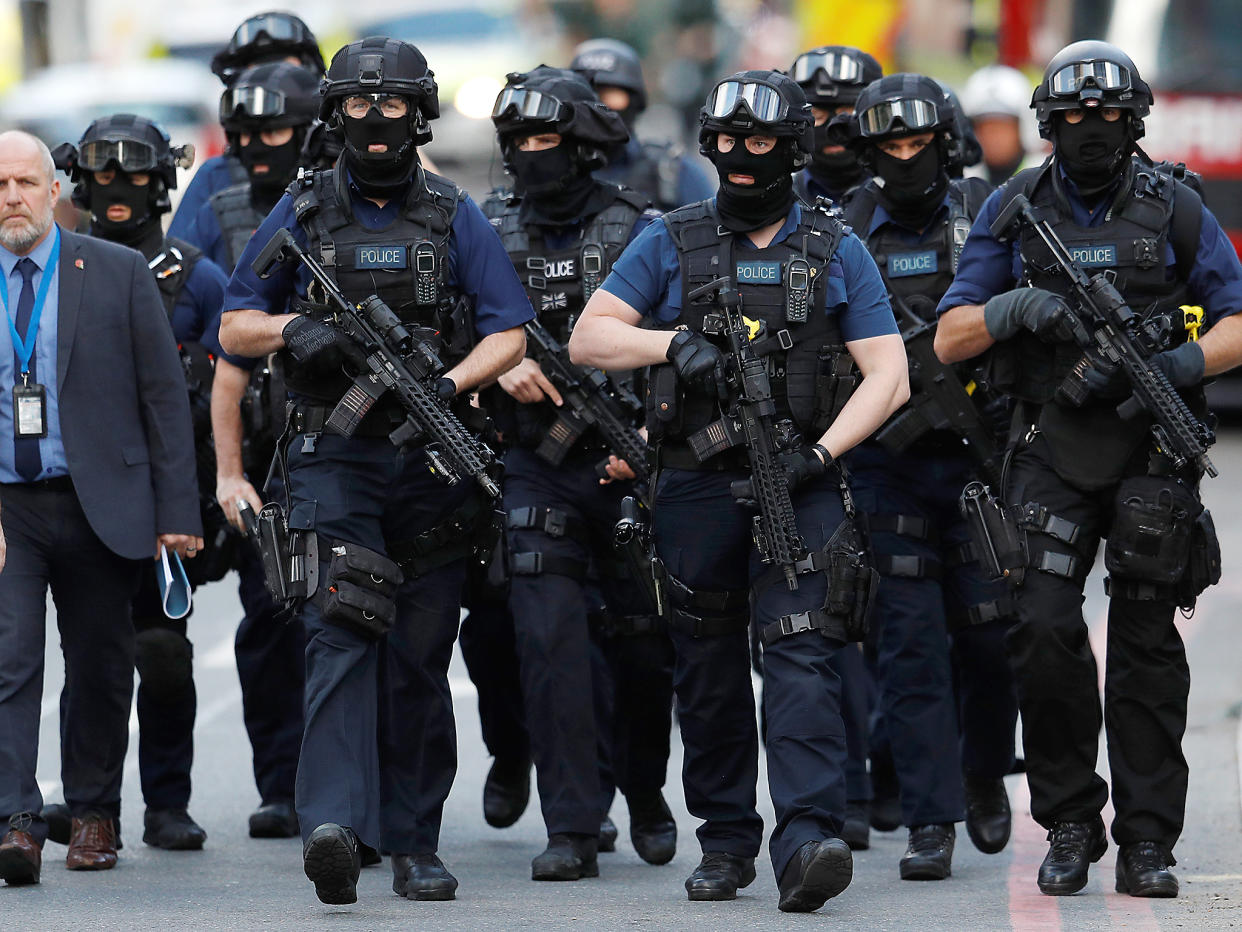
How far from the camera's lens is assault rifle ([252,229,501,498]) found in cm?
709

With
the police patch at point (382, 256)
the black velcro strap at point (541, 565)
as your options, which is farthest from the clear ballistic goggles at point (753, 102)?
the black velcro strap at point (541, 565)

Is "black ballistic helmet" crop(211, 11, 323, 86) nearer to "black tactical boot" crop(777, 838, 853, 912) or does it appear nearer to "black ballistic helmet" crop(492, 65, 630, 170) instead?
"black ballistic helmet" crop(492, 65, 630, 170)

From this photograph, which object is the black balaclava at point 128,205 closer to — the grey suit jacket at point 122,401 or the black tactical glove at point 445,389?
the grey suit jacket at point 122,401

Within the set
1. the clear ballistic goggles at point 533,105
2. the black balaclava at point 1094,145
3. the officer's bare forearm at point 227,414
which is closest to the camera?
the black balaclava at point 1094,145

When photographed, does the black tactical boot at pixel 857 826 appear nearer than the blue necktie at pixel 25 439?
No

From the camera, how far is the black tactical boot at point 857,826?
817cm

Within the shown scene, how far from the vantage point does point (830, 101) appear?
30.6 ft

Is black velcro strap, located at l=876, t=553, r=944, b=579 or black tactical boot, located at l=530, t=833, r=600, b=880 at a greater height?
black velcro strap, located at l=876, t=553, r=944, b=579

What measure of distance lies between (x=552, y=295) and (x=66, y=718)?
205cm

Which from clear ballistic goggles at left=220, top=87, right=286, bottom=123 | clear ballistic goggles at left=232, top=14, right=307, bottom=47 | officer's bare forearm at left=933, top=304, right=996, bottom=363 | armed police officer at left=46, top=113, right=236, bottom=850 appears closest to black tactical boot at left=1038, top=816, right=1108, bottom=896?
officer's bare forearm at left=933, top=304, right=996, bottom=363

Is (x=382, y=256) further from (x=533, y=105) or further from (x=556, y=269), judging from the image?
(x=533, y=105)

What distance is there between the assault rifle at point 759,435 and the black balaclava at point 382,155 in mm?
944

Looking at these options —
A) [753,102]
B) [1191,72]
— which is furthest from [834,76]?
[1191,72]

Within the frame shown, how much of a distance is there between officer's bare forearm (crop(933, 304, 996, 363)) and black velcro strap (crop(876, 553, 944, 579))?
0.81m
